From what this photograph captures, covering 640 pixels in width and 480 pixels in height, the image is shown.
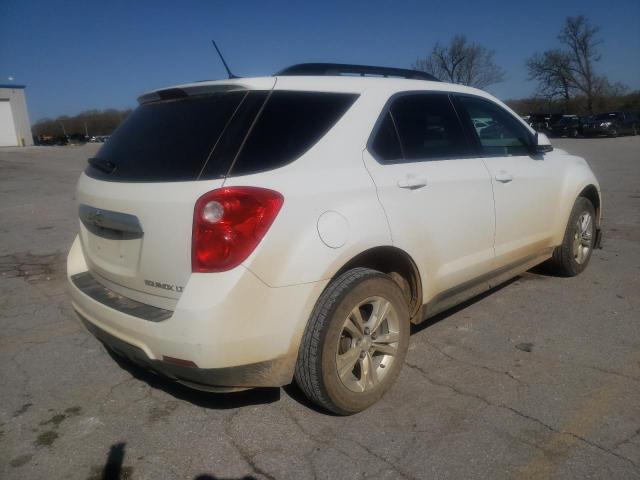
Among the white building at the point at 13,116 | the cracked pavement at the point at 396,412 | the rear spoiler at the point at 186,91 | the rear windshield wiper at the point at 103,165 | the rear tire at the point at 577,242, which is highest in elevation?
the white building at the point at 13,116

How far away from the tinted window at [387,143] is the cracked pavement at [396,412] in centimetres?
134

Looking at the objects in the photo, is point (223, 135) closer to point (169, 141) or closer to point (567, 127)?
point (169, 141)

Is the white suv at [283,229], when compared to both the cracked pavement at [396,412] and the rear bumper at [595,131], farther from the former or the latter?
the rear bumper at [595,131]

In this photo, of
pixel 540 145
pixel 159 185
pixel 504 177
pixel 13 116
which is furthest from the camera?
pixel 13 116

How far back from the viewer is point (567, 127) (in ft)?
106

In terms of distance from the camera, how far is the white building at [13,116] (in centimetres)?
3769

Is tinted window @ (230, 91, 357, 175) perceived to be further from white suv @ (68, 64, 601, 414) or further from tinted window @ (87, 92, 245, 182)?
tinted window @ (87, 92, 245, 182)

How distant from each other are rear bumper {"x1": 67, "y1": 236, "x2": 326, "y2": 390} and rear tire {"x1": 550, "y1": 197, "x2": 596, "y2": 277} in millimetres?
3099

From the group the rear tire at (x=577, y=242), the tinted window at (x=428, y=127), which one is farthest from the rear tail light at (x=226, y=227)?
the rear tire at (x=577, y=242)

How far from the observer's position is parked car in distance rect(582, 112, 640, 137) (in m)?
30.0

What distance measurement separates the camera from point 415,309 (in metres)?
3.03

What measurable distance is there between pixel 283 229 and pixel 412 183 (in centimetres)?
95

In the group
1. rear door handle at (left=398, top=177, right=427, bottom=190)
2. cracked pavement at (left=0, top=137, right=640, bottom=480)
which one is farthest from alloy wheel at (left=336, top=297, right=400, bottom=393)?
rear door handle at (left=398, top=177, right=427, bottom=190)

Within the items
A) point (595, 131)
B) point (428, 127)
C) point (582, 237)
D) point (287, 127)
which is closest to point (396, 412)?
point (287, 127)
